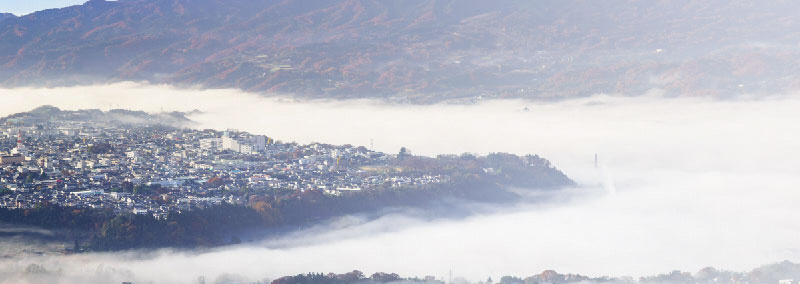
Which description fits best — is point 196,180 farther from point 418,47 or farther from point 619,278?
point 418,47

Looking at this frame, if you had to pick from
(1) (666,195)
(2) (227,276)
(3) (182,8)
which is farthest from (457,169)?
(3) (182,8)

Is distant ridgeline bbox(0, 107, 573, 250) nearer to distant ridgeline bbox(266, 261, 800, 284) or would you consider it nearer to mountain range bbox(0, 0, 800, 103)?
distant ridgeline bbox(266, 261, 800, 284)

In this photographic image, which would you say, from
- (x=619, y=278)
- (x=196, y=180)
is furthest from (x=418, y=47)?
(x=619, y=278)

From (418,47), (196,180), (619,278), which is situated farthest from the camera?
(418,47)

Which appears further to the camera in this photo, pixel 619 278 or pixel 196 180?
pixel 196 180

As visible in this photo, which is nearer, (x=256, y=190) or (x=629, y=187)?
(x=256, y=190)

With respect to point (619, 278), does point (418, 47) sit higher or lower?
higher

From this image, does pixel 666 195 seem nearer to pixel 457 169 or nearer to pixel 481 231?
pixel 457 169

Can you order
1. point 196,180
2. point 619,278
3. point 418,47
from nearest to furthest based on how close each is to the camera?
point 619,278, point 196,180, point 418,47
